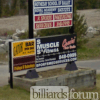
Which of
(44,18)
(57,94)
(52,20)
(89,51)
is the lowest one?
(89,51)

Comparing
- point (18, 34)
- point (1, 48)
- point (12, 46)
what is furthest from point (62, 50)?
point (18, 34)

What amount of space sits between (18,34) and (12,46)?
49.9ft

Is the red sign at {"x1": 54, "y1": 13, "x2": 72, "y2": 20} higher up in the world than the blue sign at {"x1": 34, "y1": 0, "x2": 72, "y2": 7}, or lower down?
lower down

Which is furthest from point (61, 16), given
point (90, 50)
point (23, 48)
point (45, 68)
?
point (90, 50)

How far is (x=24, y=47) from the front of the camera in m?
13.1

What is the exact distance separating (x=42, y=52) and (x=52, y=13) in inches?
66.8

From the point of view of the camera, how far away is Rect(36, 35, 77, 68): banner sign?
13.5 m

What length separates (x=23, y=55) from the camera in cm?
1304

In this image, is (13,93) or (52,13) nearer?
(13,93)

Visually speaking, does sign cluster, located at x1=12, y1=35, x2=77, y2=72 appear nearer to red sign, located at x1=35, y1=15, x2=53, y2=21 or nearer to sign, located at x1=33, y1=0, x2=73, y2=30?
sign, located at x1=33, y1=0, x2=73, y2=30

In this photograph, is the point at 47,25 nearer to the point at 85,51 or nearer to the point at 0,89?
the point at 0,89

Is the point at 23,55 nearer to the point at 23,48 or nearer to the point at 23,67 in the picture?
the point at 23,48

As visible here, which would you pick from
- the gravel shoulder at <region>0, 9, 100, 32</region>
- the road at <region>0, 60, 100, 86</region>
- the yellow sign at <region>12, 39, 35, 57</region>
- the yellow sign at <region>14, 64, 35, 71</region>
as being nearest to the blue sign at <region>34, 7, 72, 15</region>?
the yellow sign at <region>12, 39, 35, 57</region>

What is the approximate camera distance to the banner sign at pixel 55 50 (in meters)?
13.5
